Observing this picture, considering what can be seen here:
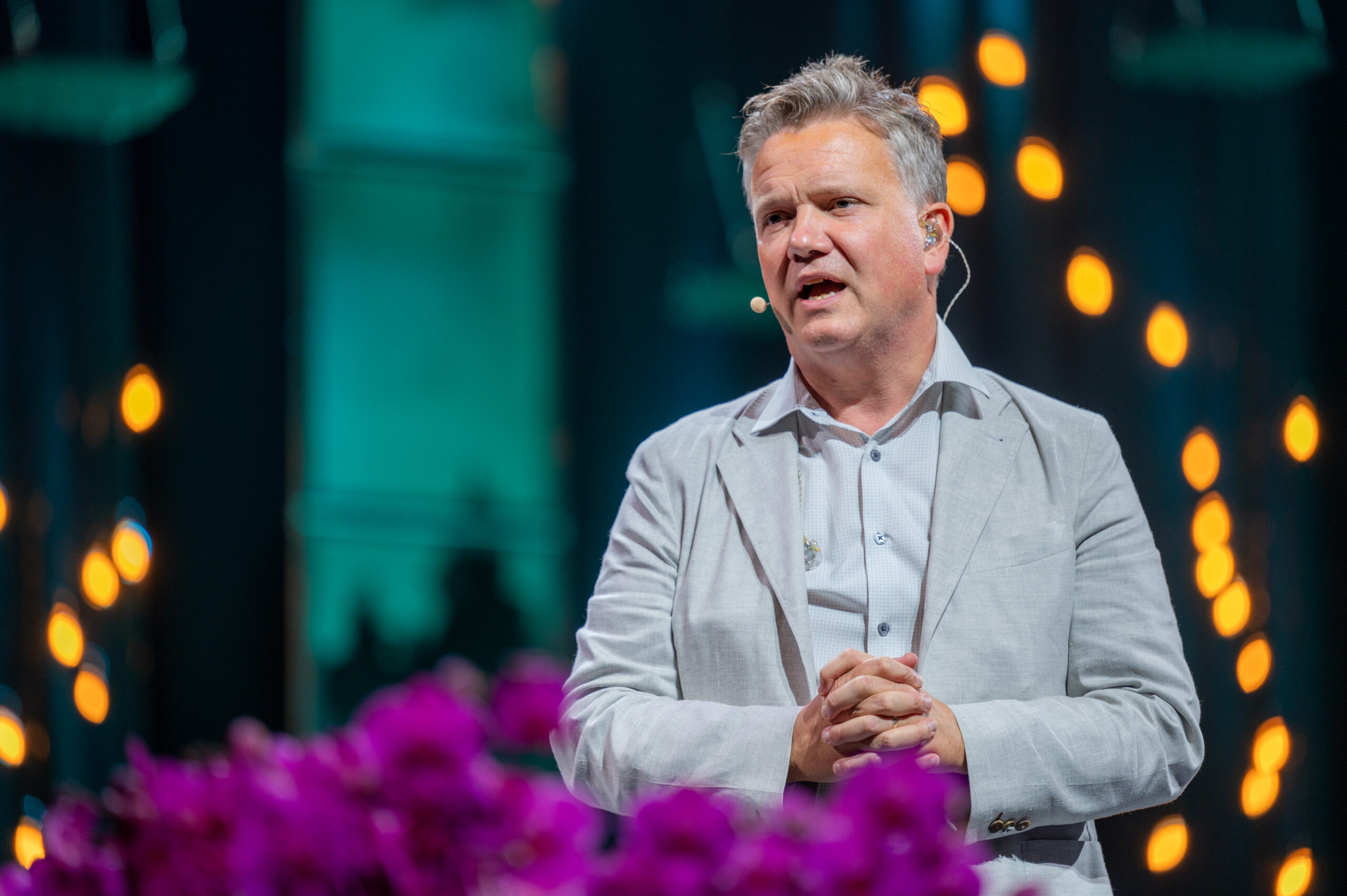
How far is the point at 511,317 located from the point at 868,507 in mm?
1095

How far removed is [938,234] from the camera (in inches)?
60.6

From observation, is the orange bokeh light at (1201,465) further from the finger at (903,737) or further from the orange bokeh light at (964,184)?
Answer: the finger at (903,737)

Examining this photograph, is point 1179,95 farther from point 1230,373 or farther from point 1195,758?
point 1195,758

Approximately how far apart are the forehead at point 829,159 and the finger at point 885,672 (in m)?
0.56

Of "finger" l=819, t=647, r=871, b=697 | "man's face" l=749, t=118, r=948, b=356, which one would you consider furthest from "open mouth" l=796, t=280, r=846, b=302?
"finger" l=819, t=647, r=871, b=697

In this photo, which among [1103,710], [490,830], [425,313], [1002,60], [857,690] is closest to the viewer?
[490,830]

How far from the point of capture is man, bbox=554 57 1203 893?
1.26 meters

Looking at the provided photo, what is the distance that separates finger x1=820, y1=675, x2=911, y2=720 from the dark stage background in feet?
3.14

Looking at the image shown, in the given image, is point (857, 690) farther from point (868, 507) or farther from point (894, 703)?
point (868, 507)

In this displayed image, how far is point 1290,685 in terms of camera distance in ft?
6.28

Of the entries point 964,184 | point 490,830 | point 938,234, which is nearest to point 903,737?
point 938,234

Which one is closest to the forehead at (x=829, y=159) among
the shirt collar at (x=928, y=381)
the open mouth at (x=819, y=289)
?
the open mouth at (x=819, y=289)

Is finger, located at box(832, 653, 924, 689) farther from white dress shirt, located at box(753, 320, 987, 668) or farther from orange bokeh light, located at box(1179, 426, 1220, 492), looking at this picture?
orange bokeh light, located at box(1179, 426, 1220, 492)

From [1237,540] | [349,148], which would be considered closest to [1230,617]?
[1237,540]
